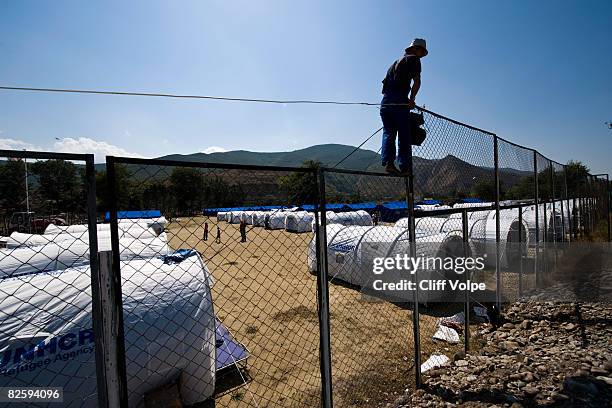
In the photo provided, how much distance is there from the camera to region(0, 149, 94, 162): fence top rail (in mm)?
1410

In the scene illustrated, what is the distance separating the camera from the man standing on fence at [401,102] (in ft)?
11.9

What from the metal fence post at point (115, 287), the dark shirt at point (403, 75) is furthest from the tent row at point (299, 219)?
the metal fence post at point (115, 287)

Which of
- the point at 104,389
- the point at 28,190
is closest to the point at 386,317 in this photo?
the point at 104,389

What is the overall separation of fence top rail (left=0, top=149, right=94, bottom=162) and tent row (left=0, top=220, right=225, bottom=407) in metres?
1.42

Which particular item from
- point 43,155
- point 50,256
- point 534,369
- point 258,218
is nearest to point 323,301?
point 43,155

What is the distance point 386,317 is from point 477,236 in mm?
5128

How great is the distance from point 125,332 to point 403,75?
14.0 ft

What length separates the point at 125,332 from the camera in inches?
139

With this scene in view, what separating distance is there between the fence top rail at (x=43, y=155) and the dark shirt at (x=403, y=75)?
3180mm

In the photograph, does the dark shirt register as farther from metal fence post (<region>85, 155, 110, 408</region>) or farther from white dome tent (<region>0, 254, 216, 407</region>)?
white dome tent (<region>0, 254, 216, 407</region>)

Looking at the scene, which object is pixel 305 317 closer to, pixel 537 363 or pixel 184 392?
pixel 184 392

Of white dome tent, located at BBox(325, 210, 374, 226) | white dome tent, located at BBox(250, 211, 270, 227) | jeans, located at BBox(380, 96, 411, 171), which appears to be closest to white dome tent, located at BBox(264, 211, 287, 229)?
white dome tent, located at BBox(250, 211, 270, 227)

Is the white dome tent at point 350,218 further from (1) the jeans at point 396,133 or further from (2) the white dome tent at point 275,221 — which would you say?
(1) the jeans at point 396,133

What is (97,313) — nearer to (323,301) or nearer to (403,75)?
(323,301)
